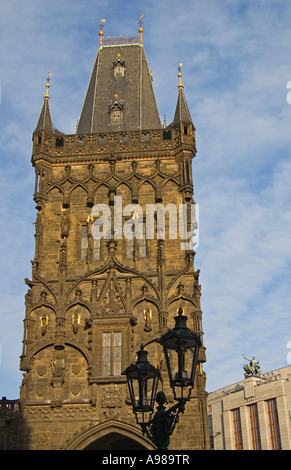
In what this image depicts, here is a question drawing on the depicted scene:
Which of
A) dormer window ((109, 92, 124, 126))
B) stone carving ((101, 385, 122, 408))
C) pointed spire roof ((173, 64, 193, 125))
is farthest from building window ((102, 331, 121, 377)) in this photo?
dormer window ((109, 92, 124, 126))

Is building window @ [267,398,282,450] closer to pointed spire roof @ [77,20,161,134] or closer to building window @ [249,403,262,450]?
building window @ [249,403,262,450]

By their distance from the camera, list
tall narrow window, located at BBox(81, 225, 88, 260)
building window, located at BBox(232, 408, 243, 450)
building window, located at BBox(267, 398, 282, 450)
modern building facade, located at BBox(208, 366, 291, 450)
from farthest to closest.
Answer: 1. building window, located at BBox(232, 408, 243, 450)
2. modern building facade, located at BBox(208, 366, 291, 450)
3. building window, located at BBox(267, 398, 282, 450)
4. tall narrow window, located at BBox(81, 225, 88, 260)

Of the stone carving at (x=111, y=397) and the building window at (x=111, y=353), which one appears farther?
the building window at (x=111, y=353)

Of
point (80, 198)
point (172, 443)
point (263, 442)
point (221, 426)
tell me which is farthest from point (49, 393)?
point (221, 426)

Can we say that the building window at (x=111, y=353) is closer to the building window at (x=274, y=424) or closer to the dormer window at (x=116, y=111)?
the dormer window at (x=116, y=111)

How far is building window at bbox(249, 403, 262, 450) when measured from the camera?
4369cm

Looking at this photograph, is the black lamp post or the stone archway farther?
the stone archway

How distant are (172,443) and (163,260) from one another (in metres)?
6.85

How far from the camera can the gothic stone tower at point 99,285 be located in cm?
2233

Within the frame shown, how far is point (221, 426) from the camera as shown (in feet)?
158

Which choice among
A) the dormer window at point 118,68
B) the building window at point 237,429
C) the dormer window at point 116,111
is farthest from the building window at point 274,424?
the dormer window at point 118,68

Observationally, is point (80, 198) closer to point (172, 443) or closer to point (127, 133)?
point (127, 133)

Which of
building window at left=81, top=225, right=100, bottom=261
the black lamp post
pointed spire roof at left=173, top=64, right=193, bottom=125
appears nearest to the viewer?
the black lamp post

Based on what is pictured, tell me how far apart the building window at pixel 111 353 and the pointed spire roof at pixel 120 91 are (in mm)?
10675
